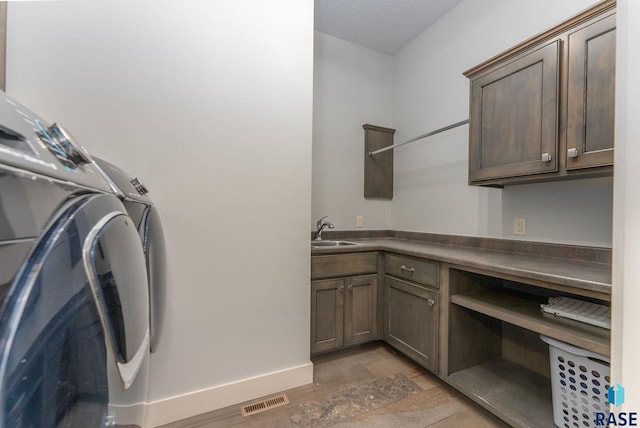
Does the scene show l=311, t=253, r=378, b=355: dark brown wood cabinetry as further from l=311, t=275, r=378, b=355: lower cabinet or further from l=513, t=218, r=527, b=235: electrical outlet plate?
l=513, t=218, r=527, b=235: electrical outlet plate

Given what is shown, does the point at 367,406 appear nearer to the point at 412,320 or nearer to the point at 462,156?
the point at 412,320

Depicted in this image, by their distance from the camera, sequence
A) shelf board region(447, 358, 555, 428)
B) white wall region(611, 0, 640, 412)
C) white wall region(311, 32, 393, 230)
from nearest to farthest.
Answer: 1. white wall region(611, 0, 640, 412)
2. shelf board region(447, 358, 555, 428)
3. white wall region(311, 32, 393, 230)

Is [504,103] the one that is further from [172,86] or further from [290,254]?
[172,86]

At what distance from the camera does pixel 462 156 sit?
7.09 feet

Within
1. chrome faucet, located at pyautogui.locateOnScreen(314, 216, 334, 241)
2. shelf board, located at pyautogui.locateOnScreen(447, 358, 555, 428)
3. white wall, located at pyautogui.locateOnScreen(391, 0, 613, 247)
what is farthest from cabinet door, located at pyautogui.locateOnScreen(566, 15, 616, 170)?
chrome faucet, located at pyautogui.locateOnScreen(314, 216, 334, 241)

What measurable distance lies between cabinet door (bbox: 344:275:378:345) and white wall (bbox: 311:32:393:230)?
0.73m

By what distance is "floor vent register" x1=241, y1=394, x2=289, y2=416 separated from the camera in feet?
4.79

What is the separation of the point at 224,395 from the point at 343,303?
3.16ft

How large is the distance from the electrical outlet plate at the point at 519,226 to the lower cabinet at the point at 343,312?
41.3 inches

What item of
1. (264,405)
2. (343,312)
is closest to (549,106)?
(343,312)

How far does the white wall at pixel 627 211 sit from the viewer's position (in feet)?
2.43

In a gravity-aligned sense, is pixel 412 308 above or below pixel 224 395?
above

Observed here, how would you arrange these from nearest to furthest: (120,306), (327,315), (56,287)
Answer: (56,287)
(120,306)
(327,315)

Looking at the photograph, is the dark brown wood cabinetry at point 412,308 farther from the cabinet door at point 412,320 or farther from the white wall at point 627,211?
the white wall at point 627,211
